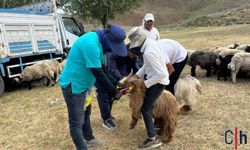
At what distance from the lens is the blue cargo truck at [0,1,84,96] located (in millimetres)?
8508

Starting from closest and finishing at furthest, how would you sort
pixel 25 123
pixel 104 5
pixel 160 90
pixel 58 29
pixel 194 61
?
1. pixel 160 90
2. pixel 25 123
3. pixel 194 61
4. pixel 58 29
5. pixel 104 5

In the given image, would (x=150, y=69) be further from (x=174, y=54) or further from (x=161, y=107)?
(x=174, y=54)

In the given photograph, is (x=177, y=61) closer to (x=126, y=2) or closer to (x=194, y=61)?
(x=194, y=61)

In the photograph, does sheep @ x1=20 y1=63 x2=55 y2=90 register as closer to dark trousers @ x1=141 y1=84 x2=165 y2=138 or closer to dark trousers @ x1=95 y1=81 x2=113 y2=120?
dark trousers @ x1=95 y1=81 x2=113 y2=120

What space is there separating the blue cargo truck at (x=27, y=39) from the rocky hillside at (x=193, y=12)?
67.8 feet

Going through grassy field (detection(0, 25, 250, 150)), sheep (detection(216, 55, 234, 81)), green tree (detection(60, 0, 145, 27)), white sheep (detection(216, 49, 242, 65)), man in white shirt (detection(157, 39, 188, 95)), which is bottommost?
grassy field (detection(0, 25, 250, 150))

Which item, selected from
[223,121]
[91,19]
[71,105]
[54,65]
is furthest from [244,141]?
[91,19]

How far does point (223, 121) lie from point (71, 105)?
2940 millimetres

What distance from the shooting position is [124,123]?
18.3 feet

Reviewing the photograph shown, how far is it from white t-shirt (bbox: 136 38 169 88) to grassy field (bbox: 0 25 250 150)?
1.15 metres

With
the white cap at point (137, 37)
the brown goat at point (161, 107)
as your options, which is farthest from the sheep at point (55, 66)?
the white cap at point (137, 37)

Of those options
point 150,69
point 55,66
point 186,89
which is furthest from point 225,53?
point 55,66

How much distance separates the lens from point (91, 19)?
2727cm

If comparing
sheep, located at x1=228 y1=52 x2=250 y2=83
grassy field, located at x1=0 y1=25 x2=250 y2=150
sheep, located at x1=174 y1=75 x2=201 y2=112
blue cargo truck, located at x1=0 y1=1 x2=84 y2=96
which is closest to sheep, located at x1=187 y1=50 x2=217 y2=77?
sheep, located at x1=228 y1=52 x2=250 y2=83
